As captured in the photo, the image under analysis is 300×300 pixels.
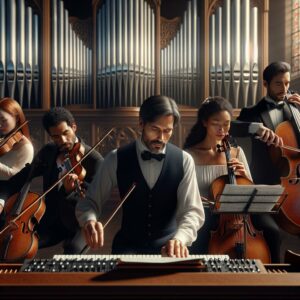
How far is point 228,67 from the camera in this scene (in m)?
5.76

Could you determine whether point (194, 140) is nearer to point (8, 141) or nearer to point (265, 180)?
point (265, 180)

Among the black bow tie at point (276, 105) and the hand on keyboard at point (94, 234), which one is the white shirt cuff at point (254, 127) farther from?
the hand on keyboard at point (94, 234)

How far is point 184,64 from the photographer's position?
5.80 metres

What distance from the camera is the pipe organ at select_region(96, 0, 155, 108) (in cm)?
575

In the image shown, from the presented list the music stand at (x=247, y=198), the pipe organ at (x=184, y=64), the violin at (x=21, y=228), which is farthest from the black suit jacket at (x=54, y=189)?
the pipe organ at (x=184, y=64)

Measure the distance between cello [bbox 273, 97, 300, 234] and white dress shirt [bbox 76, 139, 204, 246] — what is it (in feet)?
4.38

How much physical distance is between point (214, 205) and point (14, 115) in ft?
4.95

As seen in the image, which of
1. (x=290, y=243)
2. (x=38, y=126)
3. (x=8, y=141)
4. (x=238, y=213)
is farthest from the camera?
(x=38, y=126)

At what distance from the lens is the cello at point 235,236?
354 cm

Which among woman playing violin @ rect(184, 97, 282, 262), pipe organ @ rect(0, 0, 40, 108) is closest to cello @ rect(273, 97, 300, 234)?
woman playing violin @ rect(184, 97, 282, 262)

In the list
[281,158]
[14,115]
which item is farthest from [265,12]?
[14,115]

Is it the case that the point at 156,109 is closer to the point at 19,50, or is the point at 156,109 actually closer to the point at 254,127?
the point at 254,127

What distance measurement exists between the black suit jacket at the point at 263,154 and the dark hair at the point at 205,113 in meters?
0.45

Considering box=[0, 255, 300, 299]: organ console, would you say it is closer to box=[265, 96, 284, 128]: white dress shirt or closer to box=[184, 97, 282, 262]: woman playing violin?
box=[184, 97, 282, 262]: woman playing violin
